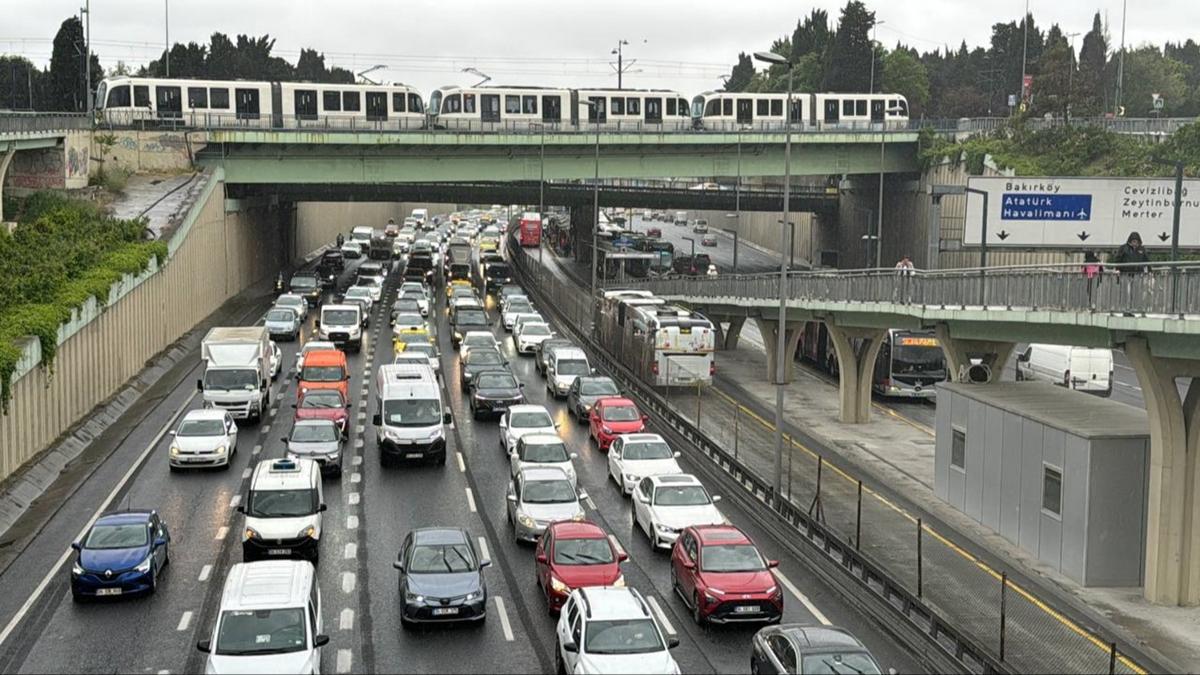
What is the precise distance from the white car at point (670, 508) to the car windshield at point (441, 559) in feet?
20.4

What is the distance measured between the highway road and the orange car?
2.74 meters

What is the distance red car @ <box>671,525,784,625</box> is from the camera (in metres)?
25.5

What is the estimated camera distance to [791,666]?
68.0ft

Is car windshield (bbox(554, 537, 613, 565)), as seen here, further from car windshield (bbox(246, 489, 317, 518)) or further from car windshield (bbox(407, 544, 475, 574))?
car windshield (bbox(246, 489, 317, 518))

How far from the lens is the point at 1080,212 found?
45.3m

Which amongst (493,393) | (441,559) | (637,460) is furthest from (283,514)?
(493,393)

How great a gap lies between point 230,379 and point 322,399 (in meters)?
3.85

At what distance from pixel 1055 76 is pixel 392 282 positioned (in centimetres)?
5901

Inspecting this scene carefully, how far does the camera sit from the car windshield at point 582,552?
88.2 ft

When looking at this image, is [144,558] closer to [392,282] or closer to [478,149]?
[478,149]

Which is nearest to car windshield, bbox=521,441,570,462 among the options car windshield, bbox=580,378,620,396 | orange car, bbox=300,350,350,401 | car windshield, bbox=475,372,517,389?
car windshield, bbox=580,378,620,396

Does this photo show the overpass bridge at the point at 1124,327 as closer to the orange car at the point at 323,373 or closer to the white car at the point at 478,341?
the white car at the point at 478,341

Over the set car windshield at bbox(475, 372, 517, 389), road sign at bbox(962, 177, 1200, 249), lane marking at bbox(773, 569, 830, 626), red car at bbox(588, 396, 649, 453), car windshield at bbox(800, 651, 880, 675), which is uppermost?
road sign at bbox(962, 177, 1200, 249)

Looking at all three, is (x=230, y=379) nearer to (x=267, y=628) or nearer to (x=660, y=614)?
(x=660, y=614)
